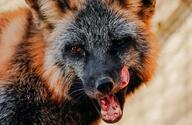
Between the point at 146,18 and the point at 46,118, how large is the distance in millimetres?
739

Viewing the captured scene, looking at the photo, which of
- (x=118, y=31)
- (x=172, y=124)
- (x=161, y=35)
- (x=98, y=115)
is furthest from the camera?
(x=172, y=124)

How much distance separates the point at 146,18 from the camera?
4723 mm

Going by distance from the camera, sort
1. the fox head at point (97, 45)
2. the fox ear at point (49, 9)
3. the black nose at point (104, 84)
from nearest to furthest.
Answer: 1. the black nose at point (104, 84)
2. the fox head at point (97, 45)
3. the fox ear at point (49, 9)

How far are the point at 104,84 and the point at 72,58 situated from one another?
1.05ft

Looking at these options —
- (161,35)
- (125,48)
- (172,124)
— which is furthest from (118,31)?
(172,124)

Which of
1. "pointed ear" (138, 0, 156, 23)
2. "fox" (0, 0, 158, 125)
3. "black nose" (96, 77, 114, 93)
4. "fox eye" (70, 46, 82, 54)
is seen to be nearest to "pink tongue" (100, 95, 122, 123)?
"fox" (0, 0, 158, 125)

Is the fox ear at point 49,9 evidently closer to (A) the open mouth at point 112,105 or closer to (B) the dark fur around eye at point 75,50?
(B) the dark fur around eye at point 75,50

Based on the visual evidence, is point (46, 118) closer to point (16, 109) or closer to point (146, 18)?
point (16, 109)

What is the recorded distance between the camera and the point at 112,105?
453 cm

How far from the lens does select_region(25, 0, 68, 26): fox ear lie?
4.62 metres

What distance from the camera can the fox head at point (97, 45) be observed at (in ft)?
14.7

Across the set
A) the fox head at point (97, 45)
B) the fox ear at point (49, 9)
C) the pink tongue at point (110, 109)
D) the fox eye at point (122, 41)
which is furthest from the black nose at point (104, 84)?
the fox ear at point (49, 9)

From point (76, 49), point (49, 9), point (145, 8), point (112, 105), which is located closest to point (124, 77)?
point (112, 105)

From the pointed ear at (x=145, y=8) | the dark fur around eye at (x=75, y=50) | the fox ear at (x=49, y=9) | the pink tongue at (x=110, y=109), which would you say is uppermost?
the fox ear at (x=49, y=9)
